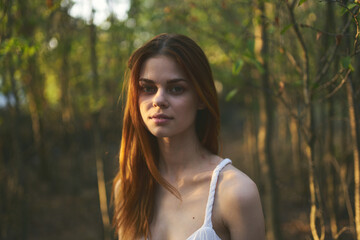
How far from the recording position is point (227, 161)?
77.2 inches

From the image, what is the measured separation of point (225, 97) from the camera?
4.87m

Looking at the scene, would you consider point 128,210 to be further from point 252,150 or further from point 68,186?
point 68,186

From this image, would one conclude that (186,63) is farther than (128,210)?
No

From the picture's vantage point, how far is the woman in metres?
1.76

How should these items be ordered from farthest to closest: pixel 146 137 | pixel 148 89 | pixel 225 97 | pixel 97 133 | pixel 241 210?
pixel 225 97 → pixel 97 133 → pixel 146 137 → pixel 148 89 → pixel 241 210

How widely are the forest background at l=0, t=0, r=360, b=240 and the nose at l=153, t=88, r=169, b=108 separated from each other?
0.49 metres

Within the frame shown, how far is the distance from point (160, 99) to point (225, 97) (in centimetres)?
312

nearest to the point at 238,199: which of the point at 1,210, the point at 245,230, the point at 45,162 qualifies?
the point at 245,230

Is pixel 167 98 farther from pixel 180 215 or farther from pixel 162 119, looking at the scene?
pixel 180 215

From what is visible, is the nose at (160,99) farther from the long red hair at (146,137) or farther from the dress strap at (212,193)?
the dress strap at (212,193)

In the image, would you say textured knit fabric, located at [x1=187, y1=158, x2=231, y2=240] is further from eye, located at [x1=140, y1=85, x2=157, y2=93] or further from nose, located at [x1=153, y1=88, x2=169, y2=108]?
eye, located at [x1=140, y1=85, x2=157, y2=93]

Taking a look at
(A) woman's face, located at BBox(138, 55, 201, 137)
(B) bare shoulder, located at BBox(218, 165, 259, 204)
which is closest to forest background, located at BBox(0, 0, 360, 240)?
(A) woman's face, located at BBox(138, 55, 201, 137)

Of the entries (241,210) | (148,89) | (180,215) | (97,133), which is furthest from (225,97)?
(241,210)

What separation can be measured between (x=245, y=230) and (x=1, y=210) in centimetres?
534
